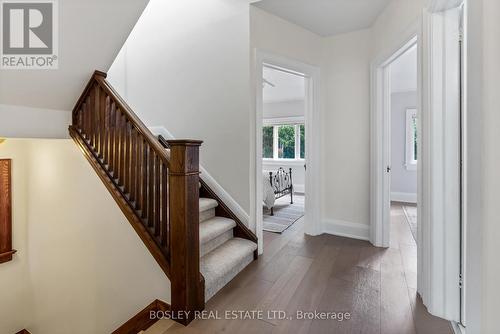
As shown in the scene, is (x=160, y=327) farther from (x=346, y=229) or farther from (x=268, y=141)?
(x=268, y=141)

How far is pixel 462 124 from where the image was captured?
5.32ft

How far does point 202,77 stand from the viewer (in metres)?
2.96

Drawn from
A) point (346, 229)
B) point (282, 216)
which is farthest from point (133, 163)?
point (282, 216)

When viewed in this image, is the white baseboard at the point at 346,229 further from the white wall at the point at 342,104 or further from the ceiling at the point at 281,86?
the ceiling at the point at 281,86

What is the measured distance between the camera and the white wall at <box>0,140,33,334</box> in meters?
3.04

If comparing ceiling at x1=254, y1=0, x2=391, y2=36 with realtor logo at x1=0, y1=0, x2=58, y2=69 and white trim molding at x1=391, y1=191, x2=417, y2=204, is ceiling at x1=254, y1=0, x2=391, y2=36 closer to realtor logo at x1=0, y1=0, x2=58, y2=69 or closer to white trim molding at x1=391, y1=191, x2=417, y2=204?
realtor logo at x1=0, y1=0, x2=58, y2=69

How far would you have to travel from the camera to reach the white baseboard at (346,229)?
3.14 metres

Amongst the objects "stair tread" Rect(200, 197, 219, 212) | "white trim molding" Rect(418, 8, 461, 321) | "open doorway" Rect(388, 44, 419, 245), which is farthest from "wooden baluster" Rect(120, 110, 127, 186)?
"open doorway" Rect(388, 44, 419, 245)

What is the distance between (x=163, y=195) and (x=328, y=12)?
246cm

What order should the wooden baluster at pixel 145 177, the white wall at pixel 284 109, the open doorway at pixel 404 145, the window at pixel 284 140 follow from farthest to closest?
the window at pixel 284 140 < the white wall at pixel 284 109 < the open doorway at pixel 404 145 < the wooden baluster at pixel 145 177

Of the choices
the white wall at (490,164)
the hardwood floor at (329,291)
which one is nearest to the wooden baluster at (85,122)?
the hardwood floor at (329,291)

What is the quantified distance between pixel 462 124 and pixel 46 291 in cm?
442

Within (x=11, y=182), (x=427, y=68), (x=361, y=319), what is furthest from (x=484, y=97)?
(x=11, y=182)

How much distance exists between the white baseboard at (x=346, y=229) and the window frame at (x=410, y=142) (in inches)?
126
